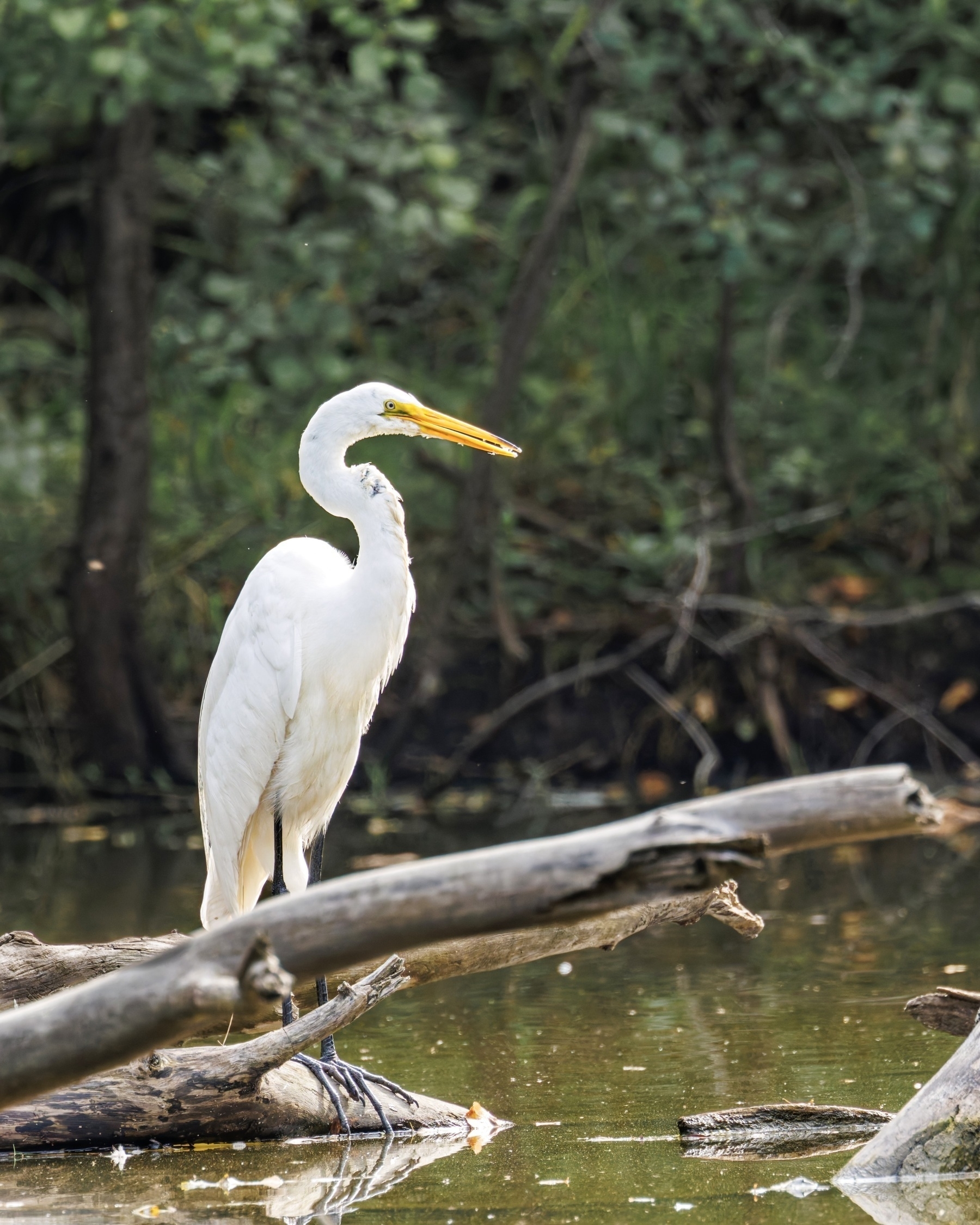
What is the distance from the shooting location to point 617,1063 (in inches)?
156

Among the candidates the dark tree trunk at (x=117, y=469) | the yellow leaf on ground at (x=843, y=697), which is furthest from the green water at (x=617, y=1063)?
the dark tree trunk at (x=117, y=469)

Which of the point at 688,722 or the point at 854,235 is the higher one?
the point at 854,235

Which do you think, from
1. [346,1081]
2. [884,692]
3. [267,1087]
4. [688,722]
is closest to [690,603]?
[688,722]

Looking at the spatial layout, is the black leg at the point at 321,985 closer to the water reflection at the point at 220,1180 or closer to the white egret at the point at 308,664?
the white egret at the point at 308,664

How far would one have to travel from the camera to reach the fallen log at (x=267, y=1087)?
3.22m

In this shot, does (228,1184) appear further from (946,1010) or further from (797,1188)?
(946,1010)

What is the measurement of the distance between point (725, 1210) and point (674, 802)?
4.83 m

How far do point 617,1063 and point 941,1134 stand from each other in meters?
1.15

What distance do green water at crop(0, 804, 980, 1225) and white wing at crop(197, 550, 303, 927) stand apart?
608 mm

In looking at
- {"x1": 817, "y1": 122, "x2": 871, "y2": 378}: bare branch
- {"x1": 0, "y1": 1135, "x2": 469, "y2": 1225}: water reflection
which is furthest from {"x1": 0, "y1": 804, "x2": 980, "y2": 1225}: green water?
{"x1": 817, "y1": 122, "x2": 871, "y2": 378}: bare branch

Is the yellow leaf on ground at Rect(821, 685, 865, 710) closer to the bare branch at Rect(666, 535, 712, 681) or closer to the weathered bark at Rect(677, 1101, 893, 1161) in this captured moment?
the bare branch at Rect(666, 535, 712, 681)

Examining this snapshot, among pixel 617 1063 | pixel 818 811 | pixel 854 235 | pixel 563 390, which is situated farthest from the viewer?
pixel 563 390

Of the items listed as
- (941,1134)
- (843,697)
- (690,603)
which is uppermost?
(941,1134)

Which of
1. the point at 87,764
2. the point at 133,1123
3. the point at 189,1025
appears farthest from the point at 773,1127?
the point at 87,764
